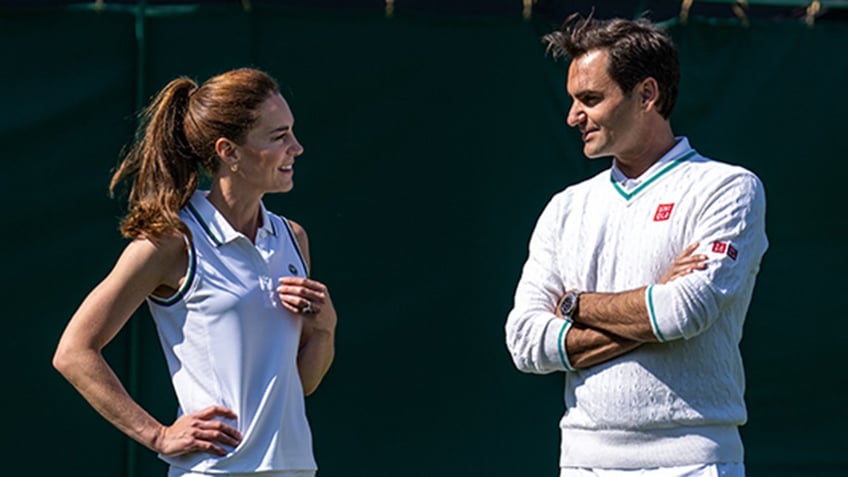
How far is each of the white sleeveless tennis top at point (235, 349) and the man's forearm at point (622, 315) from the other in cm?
67

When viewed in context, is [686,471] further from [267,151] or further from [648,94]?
[267,151]

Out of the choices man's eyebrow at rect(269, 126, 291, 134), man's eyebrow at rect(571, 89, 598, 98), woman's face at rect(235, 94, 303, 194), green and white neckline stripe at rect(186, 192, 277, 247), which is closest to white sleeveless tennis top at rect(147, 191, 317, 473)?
green and white neckline stripe at rect(186, 192, 277, 247)

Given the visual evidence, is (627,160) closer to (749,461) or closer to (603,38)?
(603,38)

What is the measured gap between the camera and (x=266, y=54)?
4.68 meters

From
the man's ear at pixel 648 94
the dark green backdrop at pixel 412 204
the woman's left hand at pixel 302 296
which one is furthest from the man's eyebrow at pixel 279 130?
the dark green backdrop at pixel 412 204

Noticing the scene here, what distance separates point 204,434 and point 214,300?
0.28m

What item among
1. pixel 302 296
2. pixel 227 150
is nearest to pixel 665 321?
pixel 302 296

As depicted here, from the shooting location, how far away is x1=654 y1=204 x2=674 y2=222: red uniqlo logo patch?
10.1 feet

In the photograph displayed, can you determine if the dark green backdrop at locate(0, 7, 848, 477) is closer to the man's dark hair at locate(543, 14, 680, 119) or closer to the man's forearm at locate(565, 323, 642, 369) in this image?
the man's dark hair at locate(543, 14, 680, 119)

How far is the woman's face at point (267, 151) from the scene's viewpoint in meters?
3.02

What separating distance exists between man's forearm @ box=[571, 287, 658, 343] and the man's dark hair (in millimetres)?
525

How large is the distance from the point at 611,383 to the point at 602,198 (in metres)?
0.46

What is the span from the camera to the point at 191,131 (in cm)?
303

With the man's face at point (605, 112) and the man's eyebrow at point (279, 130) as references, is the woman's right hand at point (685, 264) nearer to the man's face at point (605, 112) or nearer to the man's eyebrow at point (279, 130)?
the man's face at point (605, 112)
